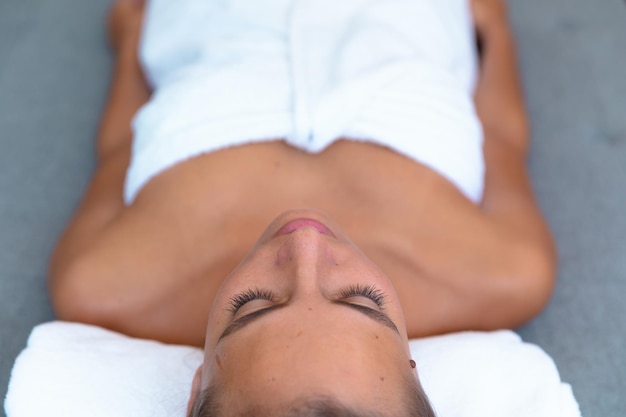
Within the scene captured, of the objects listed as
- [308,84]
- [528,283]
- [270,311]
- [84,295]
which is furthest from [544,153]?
[84,295]

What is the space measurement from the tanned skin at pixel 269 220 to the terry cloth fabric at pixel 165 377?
0.21 ft

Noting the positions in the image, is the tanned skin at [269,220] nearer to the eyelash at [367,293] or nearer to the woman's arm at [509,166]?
the woman's arm at [509,166]

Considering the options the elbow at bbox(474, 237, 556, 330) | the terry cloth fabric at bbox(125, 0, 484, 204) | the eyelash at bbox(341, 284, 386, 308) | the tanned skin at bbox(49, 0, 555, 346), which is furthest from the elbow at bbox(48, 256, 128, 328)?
the elbow at bbox(474, 237, 556, 330)

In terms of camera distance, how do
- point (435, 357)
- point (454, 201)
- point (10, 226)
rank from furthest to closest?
point (10, 226)
point (454, 201)
point (435, 357)

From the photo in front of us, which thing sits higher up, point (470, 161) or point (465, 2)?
point (465, 2)

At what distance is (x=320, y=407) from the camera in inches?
26.6

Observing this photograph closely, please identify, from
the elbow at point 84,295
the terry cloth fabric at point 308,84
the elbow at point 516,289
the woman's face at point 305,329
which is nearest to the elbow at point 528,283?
the elbow at point 516,289

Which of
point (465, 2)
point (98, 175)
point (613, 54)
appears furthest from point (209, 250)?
point (613, 54)

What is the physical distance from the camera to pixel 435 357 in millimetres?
950

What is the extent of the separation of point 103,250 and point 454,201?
560 mm

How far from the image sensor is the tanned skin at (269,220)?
3.37ft

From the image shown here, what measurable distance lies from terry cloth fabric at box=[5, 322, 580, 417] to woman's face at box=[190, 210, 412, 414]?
0.12 metres

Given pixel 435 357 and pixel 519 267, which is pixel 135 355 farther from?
pixel 519 267

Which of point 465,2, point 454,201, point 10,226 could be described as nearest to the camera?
point 454,201
